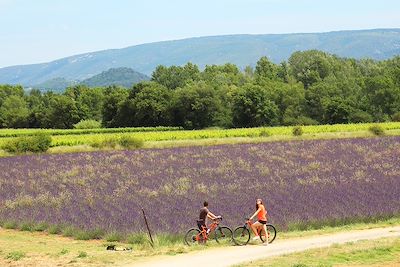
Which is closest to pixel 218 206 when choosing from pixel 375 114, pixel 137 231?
pixel 137 231

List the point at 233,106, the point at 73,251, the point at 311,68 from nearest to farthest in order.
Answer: the point at 73,251, the point at 233,106, the point at 311,68

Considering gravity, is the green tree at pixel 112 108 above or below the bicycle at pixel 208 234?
below

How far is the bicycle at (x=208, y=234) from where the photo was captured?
18641 mm

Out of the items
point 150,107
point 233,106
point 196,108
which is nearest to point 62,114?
point 150,107

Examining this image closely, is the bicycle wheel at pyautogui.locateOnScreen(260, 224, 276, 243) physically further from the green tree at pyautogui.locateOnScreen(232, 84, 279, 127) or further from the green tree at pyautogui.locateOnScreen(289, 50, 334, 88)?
the green tree at pyautogui.locateOnScreen(289, 50, 334, 88)

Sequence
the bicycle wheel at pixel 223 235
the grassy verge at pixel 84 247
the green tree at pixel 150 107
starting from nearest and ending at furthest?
the grassy verge at pixel 84 247
the bicycle wheel at pixel 223 235
the green tree at pixel 150 107

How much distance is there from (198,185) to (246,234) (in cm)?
1122

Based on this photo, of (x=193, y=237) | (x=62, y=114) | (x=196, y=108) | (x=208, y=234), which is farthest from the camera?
(x=62, y=114)

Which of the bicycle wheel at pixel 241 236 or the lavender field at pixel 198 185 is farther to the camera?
the lavender field at pixel 198 185

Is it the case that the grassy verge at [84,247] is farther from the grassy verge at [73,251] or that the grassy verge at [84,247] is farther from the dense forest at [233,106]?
the dense forest at [233,106]

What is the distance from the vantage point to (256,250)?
17375 mm

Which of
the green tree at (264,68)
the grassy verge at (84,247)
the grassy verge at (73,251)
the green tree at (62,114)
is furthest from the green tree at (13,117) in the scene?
the grassy verge at (73,251)

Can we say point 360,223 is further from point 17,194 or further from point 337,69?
point 337,69

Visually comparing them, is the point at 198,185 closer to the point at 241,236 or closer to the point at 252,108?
the point at 241,236
